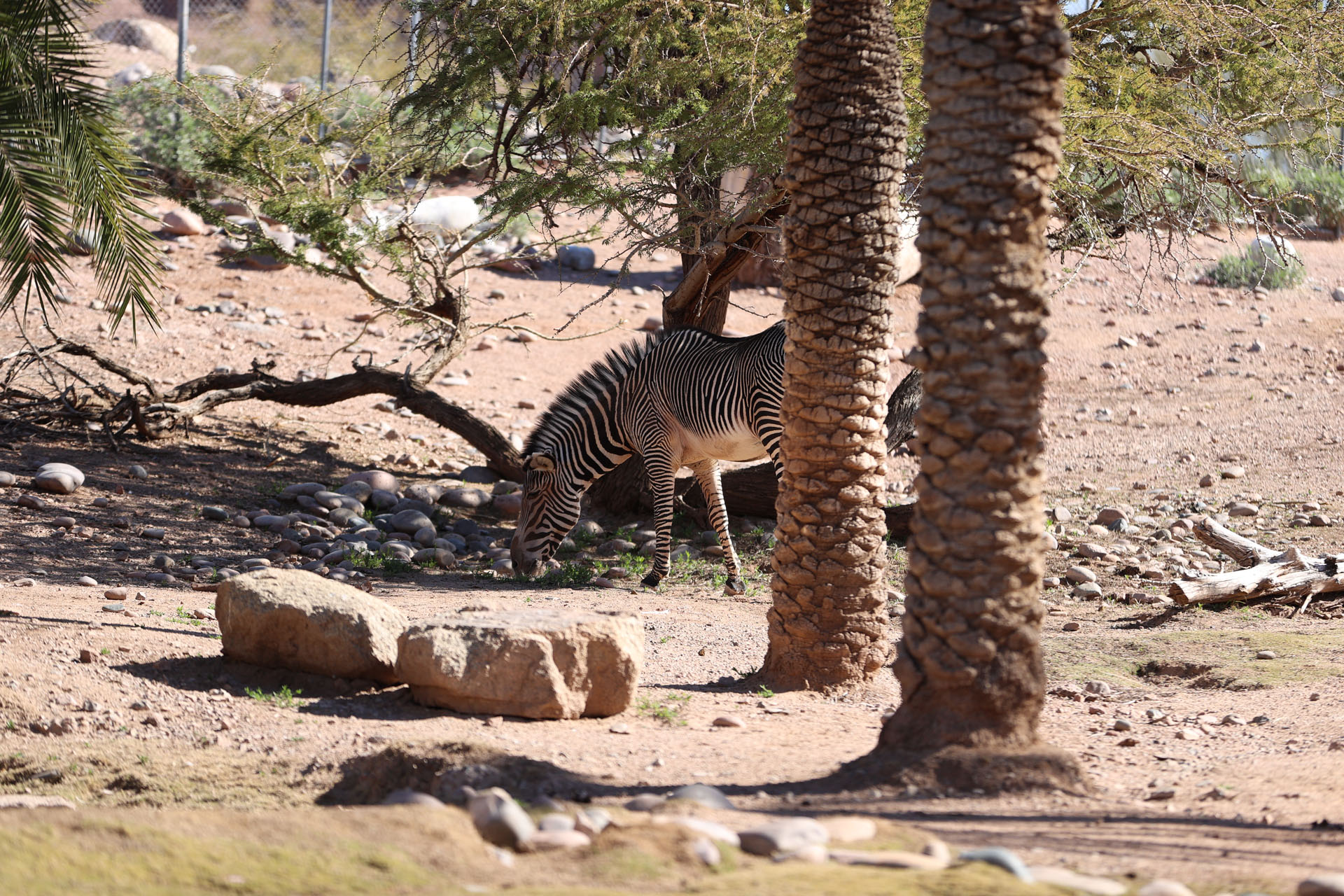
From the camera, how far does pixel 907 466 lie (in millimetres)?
14719

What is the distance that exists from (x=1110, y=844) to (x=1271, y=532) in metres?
8.69

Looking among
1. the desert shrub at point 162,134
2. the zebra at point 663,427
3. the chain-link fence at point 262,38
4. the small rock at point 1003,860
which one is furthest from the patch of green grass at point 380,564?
the chain-link fence at point 262,38

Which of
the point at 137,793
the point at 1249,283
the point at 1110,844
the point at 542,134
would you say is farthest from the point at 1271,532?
the point at 1249,283

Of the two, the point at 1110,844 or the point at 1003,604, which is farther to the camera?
the point at 1003,604

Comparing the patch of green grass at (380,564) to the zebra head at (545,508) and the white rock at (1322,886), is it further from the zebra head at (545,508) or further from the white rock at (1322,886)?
the white rock at (1322,886)

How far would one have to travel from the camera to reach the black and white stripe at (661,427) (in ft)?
34.7

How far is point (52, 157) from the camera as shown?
27.5 ft

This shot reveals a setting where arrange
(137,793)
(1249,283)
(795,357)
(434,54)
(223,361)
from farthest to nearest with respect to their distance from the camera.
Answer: (1249,283) < (223,361) < (434,54) < (795,357) < (137,793)

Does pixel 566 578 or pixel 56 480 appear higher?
pixel 56 480

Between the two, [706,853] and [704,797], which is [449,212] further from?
[706,853]

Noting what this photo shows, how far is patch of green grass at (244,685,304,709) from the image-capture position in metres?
6.12

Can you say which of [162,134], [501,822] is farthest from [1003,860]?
[162,134]

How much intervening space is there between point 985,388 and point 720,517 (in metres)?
6.17

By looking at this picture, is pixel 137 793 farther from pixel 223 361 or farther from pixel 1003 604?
pixel 223 361
